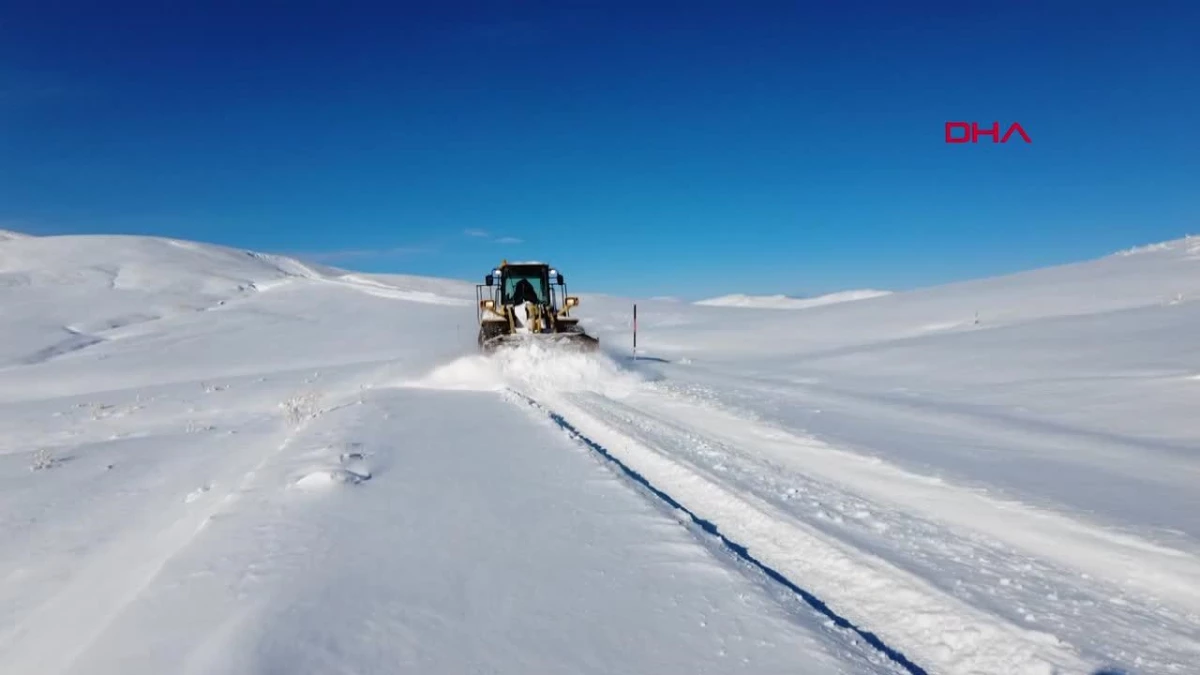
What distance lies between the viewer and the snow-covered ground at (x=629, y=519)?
368cm

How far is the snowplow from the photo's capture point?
1562 cm

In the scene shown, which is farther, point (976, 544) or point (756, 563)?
point (976, 544)

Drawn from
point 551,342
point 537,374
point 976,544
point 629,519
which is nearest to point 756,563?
point 629,519

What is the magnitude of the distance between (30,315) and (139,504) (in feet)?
106

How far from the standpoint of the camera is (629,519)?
5.57 metres

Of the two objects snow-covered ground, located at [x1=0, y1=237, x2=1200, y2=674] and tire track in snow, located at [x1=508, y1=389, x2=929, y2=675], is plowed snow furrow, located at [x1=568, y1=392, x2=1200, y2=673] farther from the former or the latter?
tire track in snow, located at [x1=508, y1=389, x2=929, y2=675]

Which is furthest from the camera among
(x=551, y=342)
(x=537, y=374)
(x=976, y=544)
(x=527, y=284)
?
(x=527, y=284)

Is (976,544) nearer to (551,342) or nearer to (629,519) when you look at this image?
(629,519)

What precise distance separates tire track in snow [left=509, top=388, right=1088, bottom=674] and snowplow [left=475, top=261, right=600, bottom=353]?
9.19 metres

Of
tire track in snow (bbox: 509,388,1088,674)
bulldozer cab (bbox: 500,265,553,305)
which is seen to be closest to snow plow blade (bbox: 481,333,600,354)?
bulldozer cab (bbox: 500,265,553,305)

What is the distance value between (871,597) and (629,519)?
1953 mm

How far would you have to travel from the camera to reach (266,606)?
12.9 feet

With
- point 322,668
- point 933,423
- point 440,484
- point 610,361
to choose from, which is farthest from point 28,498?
point 933,423

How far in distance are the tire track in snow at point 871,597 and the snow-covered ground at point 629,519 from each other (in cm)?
2
